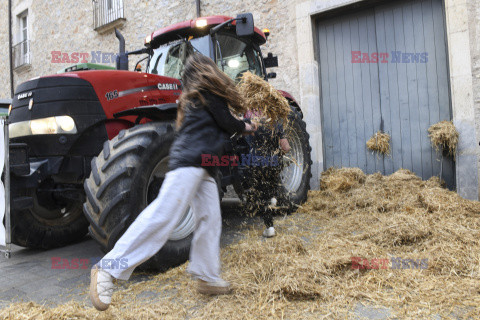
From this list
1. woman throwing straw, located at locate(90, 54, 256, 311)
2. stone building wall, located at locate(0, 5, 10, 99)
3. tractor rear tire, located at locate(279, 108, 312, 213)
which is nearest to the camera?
woman throwing straw, located at locate(90, 54, 256, 311)

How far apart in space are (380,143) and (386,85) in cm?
93

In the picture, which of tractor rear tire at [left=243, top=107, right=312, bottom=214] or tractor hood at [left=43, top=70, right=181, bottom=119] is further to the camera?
tractor rear tire at [left=243, top=107, right=312, bottom=214]

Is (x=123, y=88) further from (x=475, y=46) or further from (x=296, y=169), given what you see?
(x=475, y=46)

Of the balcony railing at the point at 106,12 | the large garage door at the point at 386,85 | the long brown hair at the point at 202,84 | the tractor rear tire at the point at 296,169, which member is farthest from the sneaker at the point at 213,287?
the balcony railing at the point at 106,12

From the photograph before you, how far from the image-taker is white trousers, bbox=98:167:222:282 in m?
1.86

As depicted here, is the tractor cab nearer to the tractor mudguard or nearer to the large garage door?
the tractor mudguard

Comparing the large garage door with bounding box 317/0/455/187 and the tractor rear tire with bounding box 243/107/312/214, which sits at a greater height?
the large garage door with bounding box 317/0/455/187

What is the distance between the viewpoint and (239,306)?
2098 millimetres

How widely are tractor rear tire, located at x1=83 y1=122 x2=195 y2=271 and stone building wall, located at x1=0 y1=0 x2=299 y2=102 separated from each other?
404 cm

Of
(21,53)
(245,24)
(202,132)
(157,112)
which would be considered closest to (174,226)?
(202,132)

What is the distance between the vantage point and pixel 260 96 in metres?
3.25

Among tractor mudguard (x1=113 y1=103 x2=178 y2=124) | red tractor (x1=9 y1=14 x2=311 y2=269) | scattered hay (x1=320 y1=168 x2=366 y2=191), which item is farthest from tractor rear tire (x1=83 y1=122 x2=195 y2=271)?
scattered hay (x1=320 y1=168 x2=366 y2=191)

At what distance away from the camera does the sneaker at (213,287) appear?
223 centimetres

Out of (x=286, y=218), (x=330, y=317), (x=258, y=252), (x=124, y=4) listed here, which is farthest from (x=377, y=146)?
(x=124, y=4)
